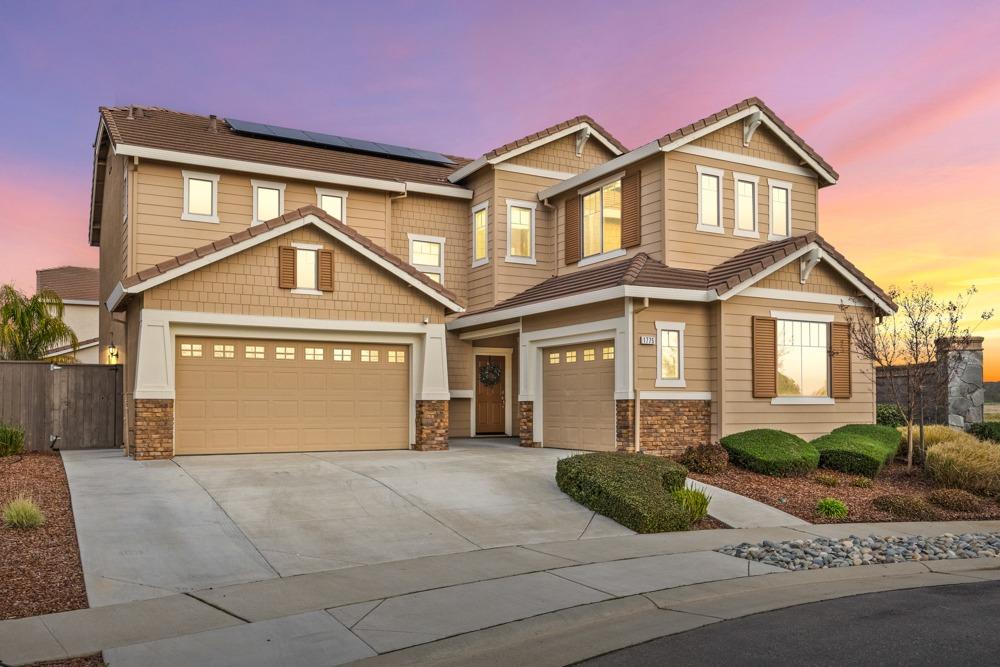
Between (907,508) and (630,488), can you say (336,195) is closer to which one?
(630,488)

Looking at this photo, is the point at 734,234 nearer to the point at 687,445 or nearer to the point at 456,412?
the point at 687,445

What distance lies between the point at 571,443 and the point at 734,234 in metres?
6.53

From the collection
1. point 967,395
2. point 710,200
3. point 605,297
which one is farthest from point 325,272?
point 967,395

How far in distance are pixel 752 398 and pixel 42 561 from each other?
14.2 m

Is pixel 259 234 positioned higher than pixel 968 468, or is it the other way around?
pixel 259 234

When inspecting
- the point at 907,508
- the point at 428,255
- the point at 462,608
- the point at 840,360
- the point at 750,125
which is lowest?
the point at 907,508

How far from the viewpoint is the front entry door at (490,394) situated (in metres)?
24.2

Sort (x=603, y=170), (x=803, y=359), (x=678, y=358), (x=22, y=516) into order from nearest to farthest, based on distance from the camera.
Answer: (x=22, y=516)
(x=678, y=358)
(x=803, y=359)
(x=603, y=170)

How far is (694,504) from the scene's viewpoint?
1248 centimetres

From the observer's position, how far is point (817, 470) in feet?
56.1

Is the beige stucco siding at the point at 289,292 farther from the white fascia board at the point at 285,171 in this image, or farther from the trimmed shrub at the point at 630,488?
the trimmed shrub at the point at 630,488

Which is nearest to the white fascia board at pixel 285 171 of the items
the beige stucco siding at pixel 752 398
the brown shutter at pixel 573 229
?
the brown shutter at pixel 573 229

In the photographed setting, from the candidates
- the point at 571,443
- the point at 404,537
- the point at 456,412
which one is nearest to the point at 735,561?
the point at 404,537

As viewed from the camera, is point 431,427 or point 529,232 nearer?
point 431,427
